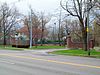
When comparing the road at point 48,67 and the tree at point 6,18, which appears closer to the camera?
the road at point 48,67

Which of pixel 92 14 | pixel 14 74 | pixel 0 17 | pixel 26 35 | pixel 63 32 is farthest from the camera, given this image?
pixel 63 32

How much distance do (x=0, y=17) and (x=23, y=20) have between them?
789 centimetres

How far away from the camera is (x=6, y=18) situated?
75.0m

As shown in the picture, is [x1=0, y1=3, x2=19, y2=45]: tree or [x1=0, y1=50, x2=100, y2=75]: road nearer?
[x1=0, y1=50, x2=100, y2=75]: road

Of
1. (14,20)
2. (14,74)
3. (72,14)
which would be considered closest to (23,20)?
(14,20)

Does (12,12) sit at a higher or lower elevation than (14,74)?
higher

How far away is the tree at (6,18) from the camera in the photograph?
73.8 meters

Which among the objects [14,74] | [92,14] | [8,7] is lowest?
[14,74]

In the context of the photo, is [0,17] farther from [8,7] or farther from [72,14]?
[72,14]

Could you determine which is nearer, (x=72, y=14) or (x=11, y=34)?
(x=72, y=14)

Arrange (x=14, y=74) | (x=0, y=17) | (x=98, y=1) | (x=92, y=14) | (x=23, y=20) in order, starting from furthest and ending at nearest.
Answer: (x=23, y=20), (x=0, y=17), (x=92, y=14), (x=98, y=1), (x=14, y=74)

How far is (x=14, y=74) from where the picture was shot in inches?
491

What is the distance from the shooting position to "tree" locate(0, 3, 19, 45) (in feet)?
242

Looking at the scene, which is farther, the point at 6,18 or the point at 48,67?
the point at 6,18
